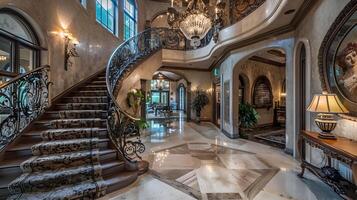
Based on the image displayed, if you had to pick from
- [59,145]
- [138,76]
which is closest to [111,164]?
[59,145]

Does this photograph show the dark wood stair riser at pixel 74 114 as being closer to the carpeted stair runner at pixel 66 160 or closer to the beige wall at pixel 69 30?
the carpeted stair runner at pixel 66 160

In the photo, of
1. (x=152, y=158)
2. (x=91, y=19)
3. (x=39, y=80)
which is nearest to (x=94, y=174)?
(x=152, y=158)

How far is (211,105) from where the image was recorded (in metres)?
10.7

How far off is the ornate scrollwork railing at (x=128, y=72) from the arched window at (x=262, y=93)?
3.16 m

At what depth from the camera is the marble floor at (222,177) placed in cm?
270

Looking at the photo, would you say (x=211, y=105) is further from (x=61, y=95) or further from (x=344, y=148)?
(x=344, y=148)

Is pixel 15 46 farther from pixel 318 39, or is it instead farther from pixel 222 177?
pixel 318 39

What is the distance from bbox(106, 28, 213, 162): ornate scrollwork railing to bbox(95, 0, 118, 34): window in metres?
1.70

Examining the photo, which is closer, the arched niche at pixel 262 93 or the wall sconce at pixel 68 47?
the wall sconce at pixel 68 47

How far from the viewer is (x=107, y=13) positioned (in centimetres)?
765

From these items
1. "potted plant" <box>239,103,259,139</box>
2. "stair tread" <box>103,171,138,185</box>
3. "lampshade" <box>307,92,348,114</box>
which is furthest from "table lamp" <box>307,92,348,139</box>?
"potted plant" <box>239,103,259,139</box>

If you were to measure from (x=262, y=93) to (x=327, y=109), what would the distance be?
6678 mm

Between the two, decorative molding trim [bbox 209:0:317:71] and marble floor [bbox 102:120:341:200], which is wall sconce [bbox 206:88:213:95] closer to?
decorative molding trim [bbox 209:0:317:71]

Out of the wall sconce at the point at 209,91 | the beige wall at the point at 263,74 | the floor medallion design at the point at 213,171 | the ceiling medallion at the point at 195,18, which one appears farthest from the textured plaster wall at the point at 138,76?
the wall sconce at the point at 209,91
